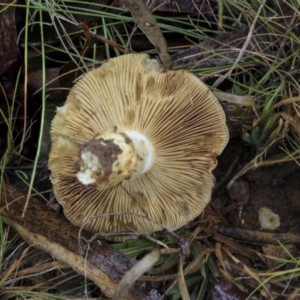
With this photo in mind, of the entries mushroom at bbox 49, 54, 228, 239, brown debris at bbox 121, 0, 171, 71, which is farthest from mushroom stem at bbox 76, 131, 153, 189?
brown debris at bbox 121, 0, 171, 71

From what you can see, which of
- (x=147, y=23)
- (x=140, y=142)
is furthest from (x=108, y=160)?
(x=147, y=23)

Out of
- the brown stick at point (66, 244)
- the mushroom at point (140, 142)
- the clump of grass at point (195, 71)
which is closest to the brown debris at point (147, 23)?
the mushroom at point (140, 142)

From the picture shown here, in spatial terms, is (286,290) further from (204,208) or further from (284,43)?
(284,43)

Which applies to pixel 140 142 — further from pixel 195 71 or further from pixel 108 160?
pixel 195 71

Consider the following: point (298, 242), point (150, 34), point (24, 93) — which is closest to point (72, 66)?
point (24, 93)

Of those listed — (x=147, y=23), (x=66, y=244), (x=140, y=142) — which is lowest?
(x=66, y=244)

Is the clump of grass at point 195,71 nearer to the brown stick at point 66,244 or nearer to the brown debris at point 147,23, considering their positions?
the brown stick at point 66,244

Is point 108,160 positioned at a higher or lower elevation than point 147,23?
lower

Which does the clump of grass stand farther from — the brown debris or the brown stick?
the brown debris
